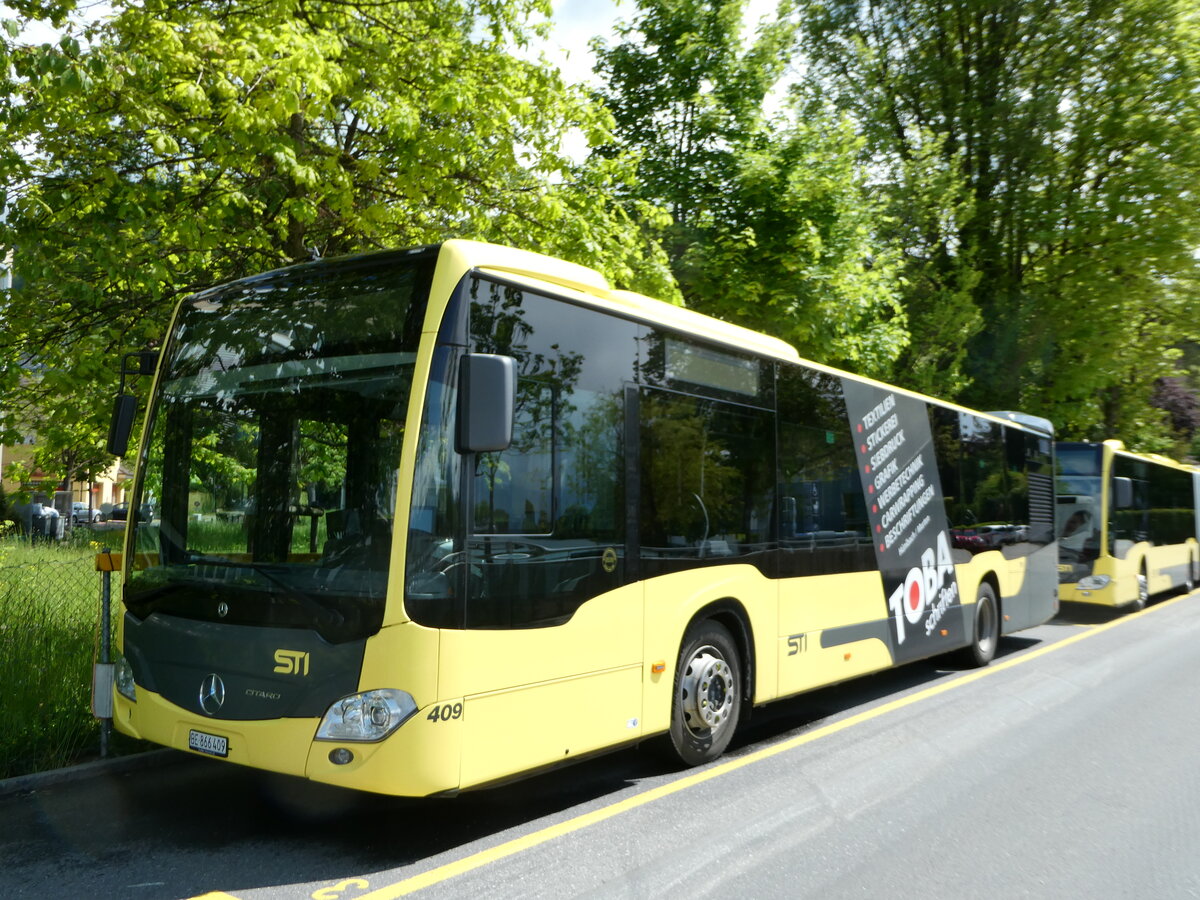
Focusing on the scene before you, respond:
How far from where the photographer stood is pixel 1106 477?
1675cm

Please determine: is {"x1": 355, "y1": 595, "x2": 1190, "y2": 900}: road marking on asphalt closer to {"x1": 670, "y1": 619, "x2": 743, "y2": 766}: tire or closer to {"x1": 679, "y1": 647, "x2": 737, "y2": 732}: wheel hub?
{"x1": 670, "y1": 619, "x2": 743, "y2": 766}: tire

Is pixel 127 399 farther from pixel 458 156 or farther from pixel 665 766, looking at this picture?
pixel 458 156

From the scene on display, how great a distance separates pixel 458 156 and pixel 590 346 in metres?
4.75

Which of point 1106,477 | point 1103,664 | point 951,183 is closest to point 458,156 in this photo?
point 1103,664

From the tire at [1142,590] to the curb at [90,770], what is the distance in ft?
55.0

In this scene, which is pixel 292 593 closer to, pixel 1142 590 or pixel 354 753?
pixel 354 753

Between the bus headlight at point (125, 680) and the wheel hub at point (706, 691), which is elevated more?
the bus headlight at point (125, 680)

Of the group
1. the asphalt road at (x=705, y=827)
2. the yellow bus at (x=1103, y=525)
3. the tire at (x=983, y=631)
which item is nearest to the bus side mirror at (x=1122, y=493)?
the yellow bus at (x=1103, y=525)

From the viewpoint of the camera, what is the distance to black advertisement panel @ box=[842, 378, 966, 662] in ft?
30.5

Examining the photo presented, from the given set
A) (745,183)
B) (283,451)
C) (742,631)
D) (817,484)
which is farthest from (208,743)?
(745,183)

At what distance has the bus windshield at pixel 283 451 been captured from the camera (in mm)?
4973

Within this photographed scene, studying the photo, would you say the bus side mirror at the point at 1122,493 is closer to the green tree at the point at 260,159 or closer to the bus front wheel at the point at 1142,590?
the bus front wheel at the point at 1142,590

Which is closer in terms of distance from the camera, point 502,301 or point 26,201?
point 502,301

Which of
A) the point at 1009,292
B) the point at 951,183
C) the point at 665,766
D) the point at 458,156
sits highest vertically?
the point at 951,183
